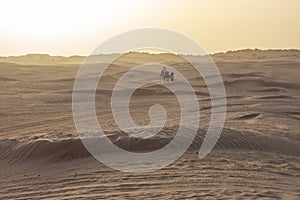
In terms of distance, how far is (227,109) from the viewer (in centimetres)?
1719

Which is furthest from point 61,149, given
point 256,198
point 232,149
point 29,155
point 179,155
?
point 256,198

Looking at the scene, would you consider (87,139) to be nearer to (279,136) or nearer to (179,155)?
(179,155)

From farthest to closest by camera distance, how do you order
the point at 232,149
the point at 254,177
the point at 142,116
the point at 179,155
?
the point at 142,116
the point at 232,149
the point at 179,155
the point at 254,177

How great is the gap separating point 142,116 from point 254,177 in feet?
26.1

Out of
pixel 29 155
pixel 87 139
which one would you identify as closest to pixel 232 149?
pixel 87 139

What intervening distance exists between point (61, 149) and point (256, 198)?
4.47 metres

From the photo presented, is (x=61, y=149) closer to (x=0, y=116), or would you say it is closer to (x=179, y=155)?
(x=179, y=155)

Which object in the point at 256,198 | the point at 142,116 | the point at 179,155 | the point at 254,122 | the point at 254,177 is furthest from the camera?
the point at 142,116

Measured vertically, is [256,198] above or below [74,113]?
below

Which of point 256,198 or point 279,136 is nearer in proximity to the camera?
point 256,198

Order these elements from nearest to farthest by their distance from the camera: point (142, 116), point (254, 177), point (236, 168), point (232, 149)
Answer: point (254, 177)
point (236, 168)
point (232, 149)
point (142, 116)

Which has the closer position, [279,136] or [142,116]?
[279,136]

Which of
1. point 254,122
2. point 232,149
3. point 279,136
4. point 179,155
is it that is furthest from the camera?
point 254,122

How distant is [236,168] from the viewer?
9094 millimetres
